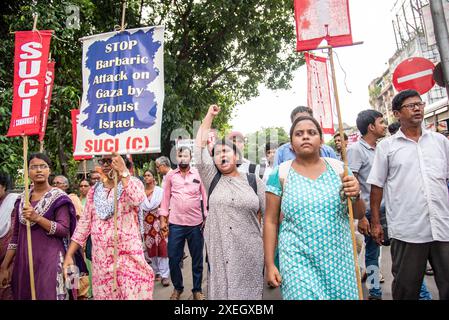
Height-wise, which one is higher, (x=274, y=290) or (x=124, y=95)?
(x=124, y=95)

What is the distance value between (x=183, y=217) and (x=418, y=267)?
272cm

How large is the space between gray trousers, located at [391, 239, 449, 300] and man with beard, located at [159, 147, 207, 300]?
2.42 m

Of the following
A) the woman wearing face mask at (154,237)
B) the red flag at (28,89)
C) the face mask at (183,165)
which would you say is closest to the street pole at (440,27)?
the face mask at (183,165)

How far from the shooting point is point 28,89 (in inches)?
138

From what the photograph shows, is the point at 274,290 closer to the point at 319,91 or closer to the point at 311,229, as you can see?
the point at 311,229

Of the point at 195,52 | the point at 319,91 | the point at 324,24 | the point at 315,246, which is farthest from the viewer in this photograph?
the point at 195,52

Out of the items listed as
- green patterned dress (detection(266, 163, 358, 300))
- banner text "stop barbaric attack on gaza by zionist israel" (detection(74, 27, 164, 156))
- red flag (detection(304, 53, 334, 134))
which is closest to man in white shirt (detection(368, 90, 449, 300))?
green patterned dress (detection(266, 163, 358, 300))

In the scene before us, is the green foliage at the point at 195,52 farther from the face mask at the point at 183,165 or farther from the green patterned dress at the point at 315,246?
the green patterned dress at the point at 315,246

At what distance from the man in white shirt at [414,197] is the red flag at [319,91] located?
2.83 metres

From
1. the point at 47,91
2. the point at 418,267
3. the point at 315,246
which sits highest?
the point at 47,91

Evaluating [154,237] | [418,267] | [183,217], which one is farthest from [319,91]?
[418,267]

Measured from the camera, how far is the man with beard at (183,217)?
4582 millimetres
